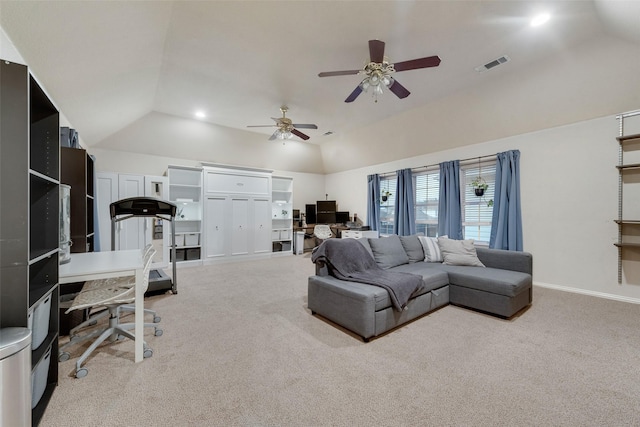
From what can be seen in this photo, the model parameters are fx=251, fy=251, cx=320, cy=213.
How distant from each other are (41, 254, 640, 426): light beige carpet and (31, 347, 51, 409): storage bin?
109 mm

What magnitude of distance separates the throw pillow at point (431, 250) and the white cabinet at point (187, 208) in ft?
15.9

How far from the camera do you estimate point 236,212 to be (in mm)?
6418

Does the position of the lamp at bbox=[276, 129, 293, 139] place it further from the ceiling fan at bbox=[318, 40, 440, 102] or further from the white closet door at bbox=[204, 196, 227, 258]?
the white closet door at bbox=[204, 196, 227, 258]

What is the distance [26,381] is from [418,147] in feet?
20.3

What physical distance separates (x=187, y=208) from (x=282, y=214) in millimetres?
2638

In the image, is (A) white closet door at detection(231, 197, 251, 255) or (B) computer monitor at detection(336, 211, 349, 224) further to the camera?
(B) computer monitor at detection(336, 211, 349, 224)

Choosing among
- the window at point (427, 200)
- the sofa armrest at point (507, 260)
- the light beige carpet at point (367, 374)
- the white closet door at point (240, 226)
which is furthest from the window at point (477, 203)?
the white closet door at point (240, 226)

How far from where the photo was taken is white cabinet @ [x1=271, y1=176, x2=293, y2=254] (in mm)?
7496

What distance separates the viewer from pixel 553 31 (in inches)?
110

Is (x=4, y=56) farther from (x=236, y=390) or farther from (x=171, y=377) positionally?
(x=236, y=390)

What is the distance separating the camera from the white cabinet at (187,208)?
577 centimetres

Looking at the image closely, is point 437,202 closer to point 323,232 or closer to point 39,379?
point 323,232

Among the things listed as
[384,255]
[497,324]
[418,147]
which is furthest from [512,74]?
[497,324]

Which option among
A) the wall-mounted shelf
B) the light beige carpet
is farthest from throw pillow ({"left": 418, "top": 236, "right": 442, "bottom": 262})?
A: the wall-mounted shelf
